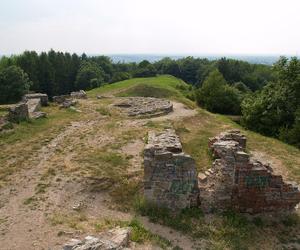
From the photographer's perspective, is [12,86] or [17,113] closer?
[17,113]

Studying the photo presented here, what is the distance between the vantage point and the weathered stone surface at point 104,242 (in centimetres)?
806

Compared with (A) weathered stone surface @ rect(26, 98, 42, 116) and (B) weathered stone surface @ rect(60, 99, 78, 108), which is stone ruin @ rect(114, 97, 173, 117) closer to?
(B) weathered stone surface @ rect(60, 99, 78, 108)

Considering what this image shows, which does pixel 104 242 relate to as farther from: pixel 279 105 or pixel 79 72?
pixel 79 72

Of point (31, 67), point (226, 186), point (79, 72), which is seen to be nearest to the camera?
point (226, 186)

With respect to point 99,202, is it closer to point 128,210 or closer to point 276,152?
point 128,210

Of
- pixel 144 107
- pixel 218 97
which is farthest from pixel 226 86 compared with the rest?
pixel 144 107

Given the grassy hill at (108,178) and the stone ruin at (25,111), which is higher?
the stone ruin at (25,111)

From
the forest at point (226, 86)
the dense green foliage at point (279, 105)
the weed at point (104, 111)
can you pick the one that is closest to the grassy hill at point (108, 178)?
the weed at point (104, 111)

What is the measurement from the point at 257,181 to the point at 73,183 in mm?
5996

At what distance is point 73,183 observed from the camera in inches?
533

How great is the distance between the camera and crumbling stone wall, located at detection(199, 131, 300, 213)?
11.9m

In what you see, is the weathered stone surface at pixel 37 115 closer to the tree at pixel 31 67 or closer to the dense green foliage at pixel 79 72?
the dense green foliage at pixel 79 72

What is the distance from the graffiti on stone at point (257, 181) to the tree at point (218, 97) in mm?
27502

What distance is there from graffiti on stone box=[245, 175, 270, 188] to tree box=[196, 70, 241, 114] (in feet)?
90.2
